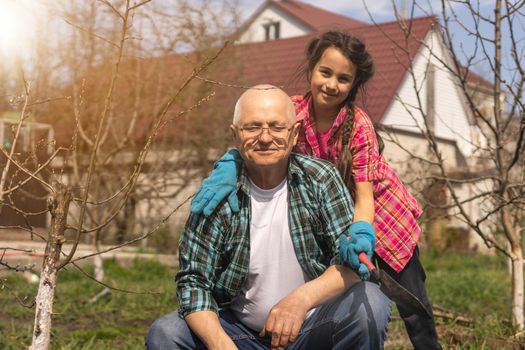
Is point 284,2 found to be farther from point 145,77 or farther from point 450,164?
point 145,77

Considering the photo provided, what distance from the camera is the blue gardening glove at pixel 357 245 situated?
2.59 m

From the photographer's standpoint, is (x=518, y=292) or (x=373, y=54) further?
(x=373, y=54)

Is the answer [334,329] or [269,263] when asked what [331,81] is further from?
[334,329]

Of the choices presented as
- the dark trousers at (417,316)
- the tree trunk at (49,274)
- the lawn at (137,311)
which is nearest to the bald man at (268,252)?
the tree trunk at (49,274)

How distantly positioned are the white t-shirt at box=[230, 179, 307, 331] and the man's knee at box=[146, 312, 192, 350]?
25 centimetres

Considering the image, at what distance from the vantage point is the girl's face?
126 inches

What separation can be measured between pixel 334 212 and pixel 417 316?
113 cm

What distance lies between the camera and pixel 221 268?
2820 millimetres

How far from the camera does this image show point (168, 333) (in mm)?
2695

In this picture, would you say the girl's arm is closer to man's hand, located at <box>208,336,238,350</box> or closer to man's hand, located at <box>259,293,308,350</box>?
man's hand, located at <box>259,293,308,350</box>

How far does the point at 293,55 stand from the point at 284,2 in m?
8.79

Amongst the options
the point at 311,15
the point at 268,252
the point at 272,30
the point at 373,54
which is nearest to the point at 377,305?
the point at 268,252

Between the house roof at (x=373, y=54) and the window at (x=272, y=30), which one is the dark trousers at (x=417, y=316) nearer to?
the house roof at (x=373, y=54)

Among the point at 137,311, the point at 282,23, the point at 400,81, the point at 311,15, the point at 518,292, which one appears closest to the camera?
the point at 518,292
